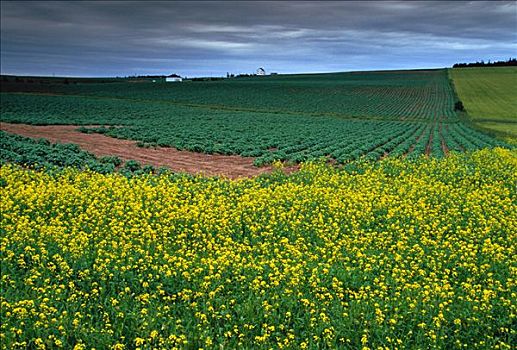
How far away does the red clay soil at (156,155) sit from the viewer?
21578 mm

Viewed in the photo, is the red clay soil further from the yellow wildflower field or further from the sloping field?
the sloping field

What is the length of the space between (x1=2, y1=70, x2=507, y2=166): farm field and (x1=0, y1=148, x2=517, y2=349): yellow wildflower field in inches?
387

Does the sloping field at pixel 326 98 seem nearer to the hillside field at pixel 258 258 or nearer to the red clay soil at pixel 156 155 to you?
the red clay soil at pixel 156 155

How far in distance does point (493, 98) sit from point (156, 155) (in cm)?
6098

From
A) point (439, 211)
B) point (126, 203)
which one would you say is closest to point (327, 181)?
point (439, 211)

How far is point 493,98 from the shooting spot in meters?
70.2

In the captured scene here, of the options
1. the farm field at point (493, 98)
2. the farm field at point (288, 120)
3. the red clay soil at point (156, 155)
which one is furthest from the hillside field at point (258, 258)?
the farm field at point (493, 98)

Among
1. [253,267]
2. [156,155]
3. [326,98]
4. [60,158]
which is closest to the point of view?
[253,267]

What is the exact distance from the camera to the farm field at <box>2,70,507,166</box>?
28.3 metres

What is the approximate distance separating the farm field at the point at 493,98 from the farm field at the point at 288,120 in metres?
2.71

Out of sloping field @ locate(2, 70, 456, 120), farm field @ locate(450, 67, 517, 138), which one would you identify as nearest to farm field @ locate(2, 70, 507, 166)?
sloping field @ locate(2, 70, 456, 120)

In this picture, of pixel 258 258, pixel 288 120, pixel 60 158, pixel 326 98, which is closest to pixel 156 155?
pixel 60 158

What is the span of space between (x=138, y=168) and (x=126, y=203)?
7674mm

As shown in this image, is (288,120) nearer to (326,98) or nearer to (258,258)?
(326,98)
